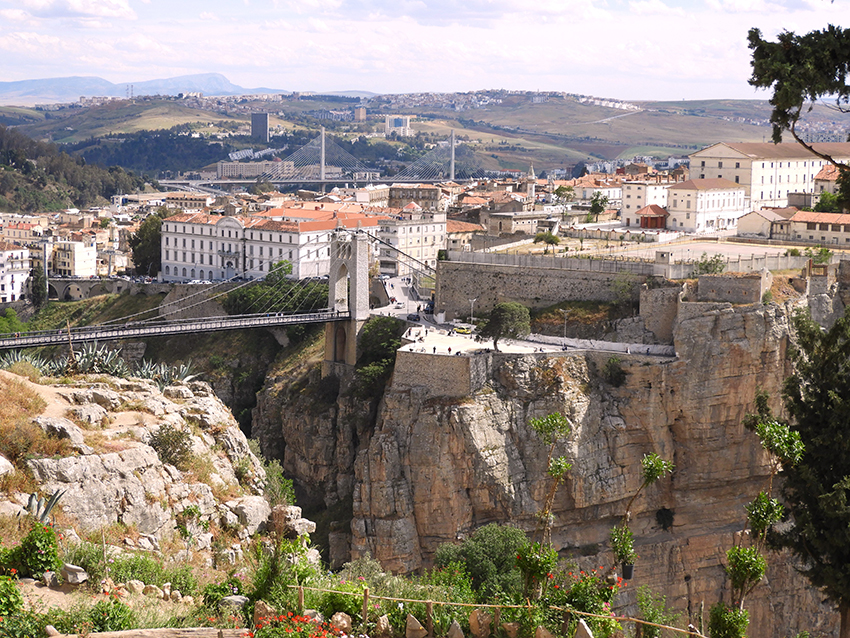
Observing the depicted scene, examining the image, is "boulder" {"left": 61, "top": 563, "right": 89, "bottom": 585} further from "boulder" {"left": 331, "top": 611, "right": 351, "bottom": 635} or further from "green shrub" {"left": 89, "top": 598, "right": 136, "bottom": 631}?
"boulder" {"left": 331, "top": 611, "right": 351, "bottom": 635}

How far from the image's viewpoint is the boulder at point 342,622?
34.9 feet

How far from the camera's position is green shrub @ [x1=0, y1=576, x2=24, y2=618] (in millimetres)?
9414

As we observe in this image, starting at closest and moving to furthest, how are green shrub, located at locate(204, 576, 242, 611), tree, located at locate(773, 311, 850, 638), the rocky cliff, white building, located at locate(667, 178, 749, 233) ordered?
green shrub, located at locate(204, 576, 242, 611) < tree, located at locate(773, 311, 850, 638) < the rocky cliff < white building, located at locate(667, 178, 749, 233)

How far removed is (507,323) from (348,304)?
25.4 feet

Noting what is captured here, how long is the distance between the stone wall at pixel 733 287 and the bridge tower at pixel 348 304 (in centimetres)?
1093

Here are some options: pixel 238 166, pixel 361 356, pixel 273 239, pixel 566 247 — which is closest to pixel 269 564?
pixel 361 356

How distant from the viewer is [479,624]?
1133 centimetres

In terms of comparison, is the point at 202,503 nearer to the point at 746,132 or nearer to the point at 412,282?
the point at 412,282

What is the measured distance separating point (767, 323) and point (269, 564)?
19.8 metres

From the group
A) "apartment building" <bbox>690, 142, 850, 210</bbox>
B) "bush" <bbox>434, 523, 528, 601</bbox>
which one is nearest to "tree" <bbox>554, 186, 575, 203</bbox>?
"apartment building" <bbox>690, 142, 850, 210</bbox>

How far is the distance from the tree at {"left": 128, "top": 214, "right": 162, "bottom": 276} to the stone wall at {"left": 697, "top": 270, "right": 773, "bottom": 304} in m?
32.3

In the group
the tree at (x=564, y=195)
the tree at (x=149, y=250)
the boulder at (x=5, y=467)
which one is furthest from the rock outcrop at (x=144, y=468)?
the tree at (x=564, y=195)

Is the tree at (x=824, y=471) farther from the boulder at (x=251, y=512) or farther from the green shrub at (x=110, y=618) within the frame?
the green shrub at (x=110, y=618)

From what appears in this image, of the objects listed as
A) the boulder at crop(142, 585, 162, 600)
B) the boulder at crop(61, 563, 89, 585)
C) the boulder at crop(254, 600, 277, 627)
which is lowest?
the boulder at crop(142, 585, 162, 600)
